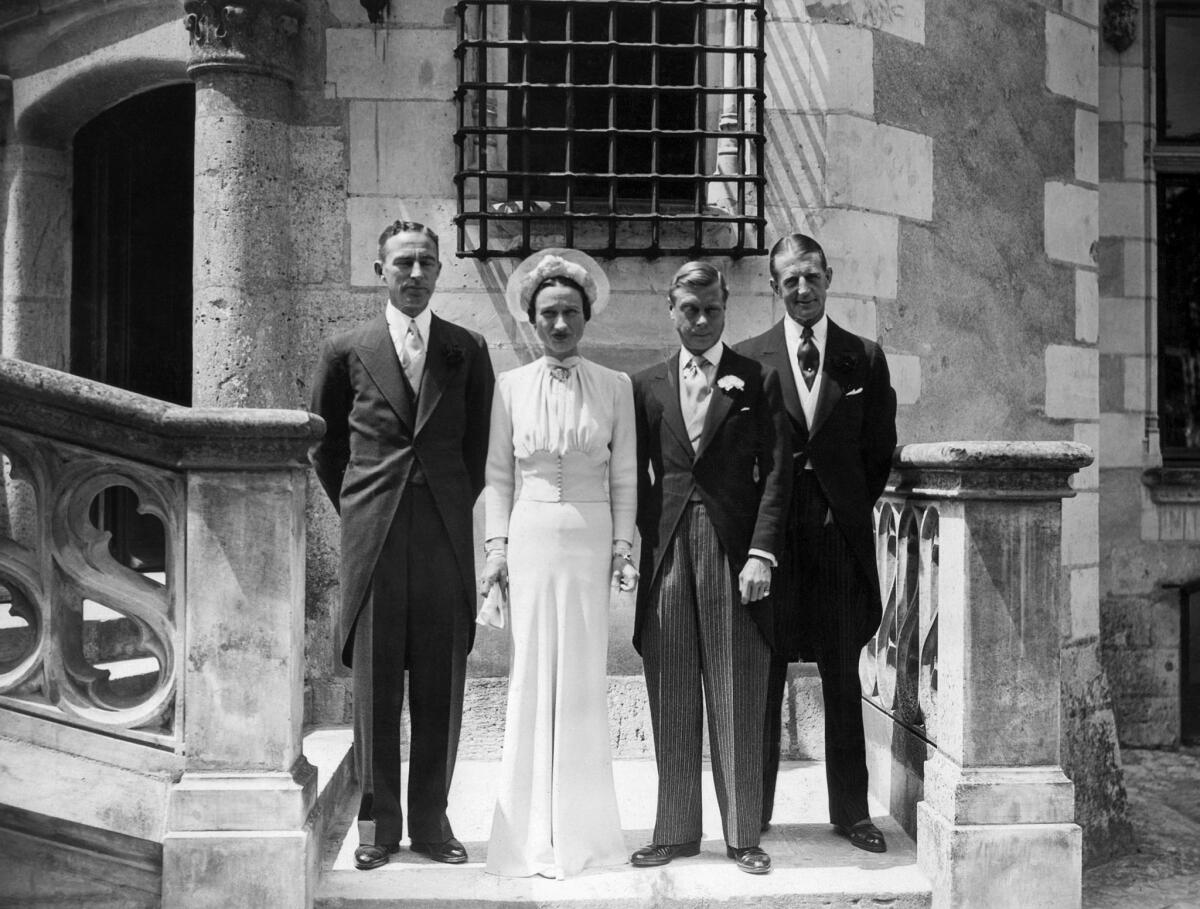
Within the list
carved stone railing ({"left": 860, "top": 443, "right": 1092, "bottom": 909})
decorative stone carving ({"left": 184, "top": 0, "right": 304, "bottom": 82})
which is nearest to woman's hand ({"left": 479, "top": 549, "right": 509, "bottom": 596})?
carved stone railing ({"left": 860, "top": 443, "right": 1092, "bottom": 909})

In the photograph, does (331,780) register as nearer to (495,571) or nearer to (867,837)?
(495,571)

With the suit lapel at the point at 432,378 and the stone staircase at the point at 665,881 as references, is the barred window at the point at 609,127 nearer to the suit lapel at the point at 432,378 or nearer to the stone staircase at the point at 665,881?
the suit lapel at the point at 432,378

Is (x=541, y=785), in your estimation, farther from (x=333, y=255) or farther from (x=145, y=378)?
(x=145, y=378)

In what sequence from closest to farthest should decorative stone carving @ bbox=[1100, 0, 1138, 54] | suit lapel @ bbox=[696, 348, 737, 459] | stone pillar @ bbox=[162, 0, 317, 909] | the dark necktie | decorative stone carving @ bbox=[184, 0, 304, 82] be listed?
stone pillar @ bbox=[162, 0, 317, 909] → suit lapel @ bbox=[696, 348, 737, 459] → the dark necktie → decorative stone carving @ bbox=[184, 0, 304, 82] → decorative stone carving @ bbox=[1100, 0, 1138, 54]

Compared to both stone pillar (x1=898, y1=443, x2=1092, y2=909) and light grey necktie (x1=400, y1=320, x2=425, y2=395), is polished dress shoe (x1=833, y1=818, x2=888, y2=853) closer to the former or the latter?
stone pillar (x1=898, y1=443, x2=1092, y2=909)

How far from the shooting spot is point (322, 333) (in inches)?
205

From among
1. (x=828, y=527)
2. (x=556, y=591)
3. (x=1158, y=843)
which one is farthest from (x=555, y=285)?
(x=1158, y=843)

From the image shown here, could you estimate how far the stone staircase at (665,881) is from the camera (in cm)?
356

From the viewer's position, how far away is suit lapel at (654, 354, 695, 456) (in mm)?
3822

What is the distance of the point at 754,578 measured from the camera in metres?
3.72

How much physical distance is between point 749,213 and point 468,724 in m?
2.56

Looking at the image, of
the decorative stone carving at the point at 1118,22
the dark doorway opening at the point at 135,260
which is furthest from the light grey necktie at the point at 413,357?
the decorative stone carving at the point at 1118,22

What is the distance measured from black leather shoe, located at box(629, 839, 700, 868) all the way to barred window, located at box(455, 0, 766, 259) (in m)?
2.52

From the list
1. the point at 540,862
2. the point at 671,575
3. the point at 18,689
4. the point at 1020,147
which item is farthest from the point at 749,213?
the point at 18,689
